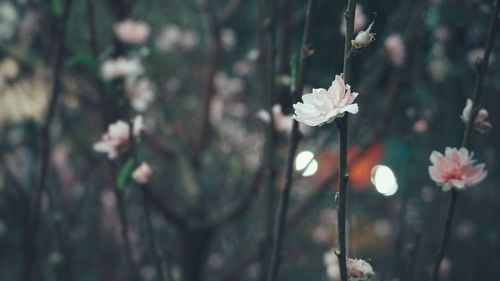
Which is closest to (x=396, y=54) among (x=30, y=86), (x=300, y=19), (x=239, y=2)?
(x=300, y=19)

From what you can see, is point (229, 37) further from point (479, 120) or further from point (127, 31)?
point (479, 120)

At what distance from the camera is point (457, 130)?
2557mm

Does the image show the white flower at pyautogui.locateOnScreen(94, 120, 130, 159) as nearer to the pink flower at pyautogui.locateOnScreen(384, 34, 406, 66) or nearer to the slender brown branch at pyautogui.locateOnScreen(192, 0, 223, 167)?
the slender brown branch at pyautogui.locateOnScreen(192, 0, 223, 167)

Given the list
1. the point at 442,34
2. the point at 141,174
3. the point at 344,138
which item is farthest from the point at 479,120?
the point at 442,34

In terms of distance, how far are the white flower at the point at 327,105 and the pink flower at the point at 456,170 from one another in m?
0.27

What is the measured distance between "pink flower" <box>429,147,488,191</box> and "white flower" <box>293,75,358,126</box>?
0.27 m

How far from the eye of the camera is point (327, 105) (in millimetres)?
756

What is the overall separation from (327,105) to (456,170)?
0.31 m

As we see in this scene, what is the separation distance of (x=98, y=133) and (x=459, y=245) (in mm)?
2582

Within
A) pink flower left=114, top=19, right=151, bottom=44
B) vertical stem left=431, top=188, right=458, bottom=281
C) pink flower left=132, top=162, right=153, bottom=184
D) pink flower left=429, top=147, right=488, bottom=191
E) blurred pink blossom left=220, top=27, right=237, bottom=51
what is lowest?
vertical stem left=431, top=188, right=458, bottom=281

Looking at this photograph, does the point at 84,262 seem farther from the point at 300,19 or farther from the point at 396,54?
the point at 396,54

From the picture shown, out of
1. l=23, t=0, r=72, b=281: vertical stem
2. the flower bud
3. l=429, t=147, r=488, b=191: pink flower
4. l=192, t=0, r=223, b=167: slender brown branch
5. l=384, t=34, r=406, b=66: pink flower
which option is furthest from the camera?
l=192, t=0, r=223, b=167: slender brown branch

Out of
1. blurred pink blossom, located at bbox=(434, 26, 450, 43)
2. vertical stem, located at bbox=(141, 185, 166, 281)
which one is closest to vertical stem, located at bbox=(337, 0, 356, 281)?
vertical stem, located at bbox=(141, 185, 166, 281)

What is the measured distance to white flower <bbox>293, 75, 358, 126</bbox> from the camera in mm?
730
